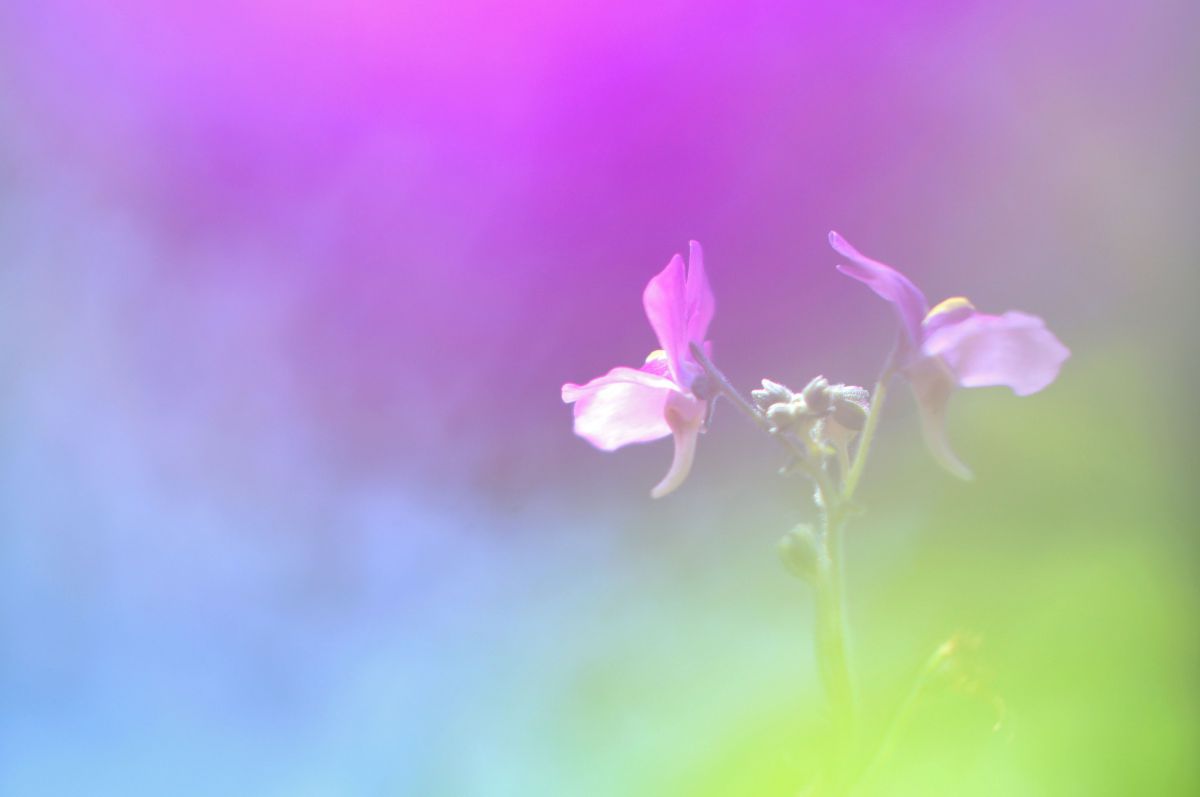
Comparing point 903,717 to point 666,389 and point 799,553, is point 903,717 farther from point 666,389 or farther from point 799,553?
point 666,389

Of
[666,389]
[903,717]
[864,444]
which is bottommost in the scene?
[903,717]

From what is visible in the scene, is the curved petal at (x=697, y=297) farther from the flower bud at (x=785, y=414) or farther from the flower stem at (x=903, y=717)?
the flower stem at (x=903, y=717)

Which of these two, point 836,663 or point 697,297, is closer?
point 836,663

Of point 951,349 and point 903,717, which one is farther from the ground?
point 951,349

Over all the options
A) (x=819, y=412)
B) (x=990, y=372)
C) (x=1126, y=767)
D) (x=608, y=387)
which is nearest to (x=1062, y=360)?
(x=990, y=372)

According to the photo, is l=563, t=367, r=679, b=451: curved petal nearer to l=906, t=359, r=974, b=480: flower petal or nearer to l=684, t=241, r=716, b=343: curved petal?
l=684, t=241, r=716, b=343: curved petal

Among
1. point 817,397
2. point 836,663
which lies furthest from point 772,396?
point 836,663
